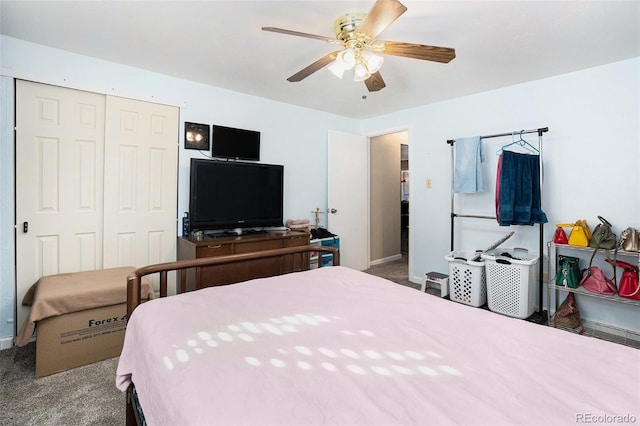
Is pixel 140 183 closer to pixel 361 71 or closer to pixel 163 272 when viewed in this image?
pixel 163 272

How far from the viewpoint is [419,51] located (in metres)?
1.91

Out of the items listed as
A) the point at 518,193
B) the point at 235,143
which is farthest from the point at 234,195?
the point at 518,193

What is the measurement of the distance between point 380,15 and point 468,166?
2332 mm

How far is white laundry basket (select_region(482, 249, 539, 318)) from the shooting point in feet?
9.23

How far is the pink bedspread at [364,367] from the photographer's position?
745 mm

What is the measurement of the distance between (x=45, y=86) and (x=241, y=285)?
239 centimetres

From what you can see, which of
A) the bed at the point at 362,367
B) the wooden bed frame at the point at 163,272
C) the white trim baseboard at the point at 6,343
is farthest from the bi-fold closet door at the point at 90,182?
the bed at the point at 362,367

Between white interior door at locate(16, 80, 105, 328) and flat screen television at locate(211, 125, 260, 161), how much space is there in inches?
39.8

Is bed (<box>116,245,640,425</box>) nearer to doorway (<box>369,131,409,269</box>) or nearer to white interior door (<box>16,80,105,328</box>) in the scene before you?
white interior door (<box>16,80,105,328</box>)

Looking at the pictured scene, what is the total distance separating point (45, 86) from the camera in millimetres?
2473

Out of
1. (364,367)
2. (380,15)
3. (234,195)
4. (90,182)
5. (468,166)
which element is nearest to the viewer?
(364,367)

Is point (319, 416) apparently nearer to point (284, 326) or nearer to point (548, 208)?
point (284, 326)

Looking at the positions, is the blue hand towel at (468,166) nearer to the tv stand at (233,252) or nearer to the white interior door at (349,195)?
the white interior door at (349,195)

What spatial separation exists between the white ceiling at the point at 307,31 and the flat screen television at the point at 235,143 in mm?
518
